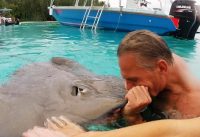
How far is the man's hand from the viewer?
2.89 m

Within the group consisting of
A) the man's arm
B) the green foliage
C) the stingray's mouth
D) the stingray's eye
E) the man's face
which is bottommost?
the green foliage

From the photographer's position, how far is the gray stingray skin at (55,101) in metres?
2.95

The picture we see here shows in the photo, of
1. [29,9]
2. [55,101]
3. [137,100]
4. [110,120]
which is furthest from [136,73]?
[29,9]

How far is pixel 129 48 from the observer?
2.82 m

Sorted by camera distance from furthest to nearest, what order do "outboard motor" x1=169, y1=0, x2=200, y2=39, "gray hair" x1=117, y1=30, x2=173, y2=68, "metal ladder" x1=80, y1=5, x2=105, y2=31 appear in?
"metal ladder" x1=80, y1=5, x2=105, y2=31 → "outboard motor" x1=169, y1=0, x2=200, y2=39 → "gray hair" x1=117, y1=30, x2=173, y2=68

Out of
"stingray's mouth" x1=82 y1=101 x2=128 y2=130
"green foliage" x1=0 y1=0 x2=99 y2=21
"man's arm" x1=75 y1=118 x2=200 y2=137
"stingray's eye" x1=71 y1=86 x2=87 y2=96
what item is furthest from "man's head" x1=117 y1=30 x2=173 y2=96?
"green foliage" x1=0 y1=0 x2=99 y2=21

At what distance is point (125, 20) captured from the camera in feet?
66.5

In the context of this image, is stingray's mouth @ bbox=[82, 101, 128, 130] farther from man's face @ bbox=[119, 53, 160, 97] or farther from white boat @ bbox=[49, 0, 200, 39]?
white boat @ bbox=[49, 0, 200, 39]

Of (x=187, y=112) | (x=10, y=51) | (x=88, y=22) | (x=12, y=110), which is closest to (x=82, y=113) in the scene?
(x=12, y=110)

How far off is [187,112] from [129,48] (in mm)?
764

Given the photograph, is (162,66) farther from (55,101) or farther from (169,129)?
(169,129)

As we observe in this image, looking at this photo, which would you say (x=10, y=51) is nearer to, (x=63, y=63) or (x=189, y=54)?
(x=189, y=54)

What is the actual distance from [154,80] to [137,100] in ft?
0.70

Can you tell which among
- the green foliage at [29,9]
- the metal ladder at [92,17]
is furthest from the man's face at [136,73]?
the green foliage at [29,9]
